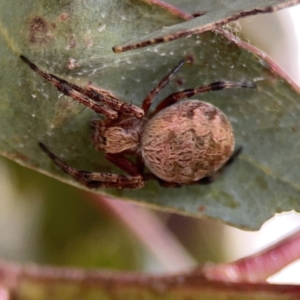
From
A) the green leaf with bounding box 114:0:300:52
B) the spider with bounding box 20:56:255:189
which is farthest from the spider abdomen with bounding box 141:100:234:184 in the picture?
the green leaf with bounding box 114:0:300:52

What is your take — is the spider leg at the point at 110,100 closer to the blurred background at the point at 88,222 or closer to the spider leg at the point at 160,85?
the spider leg at the point at 160,85

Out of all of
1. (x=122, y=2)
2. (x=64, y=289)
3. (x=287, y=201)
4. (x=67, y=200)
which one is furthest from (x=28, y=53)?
(x=67, y=200)

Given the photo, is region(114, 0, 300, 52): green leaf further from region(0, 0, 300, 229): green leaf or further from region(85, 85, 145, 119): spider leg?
region(85, 85, 145, 119): spider leg

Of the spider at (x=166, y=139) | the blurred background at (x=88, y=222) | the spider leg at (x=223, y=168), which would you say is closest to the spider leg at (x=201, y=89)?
the spider at (x=166, y=139)

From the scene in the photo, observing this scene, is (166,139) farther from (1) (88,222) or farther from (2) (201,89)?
(1) (88,222)

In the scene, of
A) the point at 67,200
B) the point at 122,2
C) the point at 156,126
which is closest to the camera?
the point at 122,2

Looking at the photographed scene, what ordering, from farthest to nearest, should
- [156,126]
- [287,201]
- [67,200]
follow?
[67,200]
[156,126]
[287,201]

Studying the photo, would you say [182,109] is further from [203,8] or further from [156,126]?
[203,8]

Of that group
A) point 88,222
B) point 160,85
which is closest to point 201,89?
point 160,85
